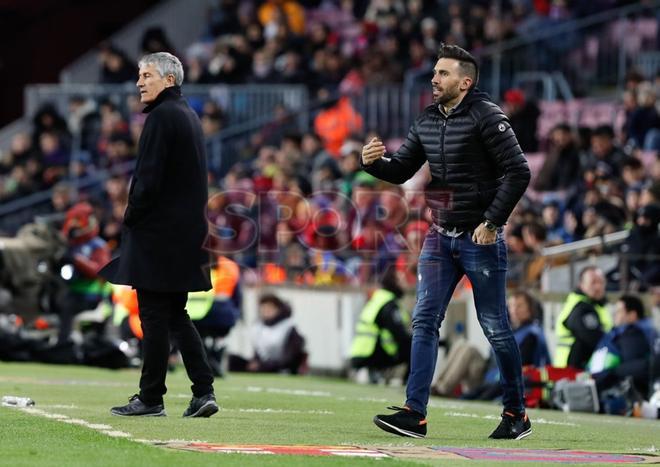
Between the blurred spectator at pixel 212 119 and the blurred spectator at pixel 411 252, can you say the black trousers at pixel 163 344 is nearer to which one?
the blurred spectator at pixel 411 252

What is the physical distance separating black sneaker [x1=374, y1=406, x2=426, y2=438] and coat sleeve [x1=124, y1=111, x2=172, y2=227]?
77.3 inches

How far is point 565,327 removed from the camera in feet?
55.5

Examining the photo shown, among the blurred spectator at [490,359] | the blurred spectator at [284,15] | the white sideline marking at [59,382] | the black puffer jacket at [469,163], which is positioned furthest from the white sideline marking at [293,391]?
the blurred spectator at [284,15]

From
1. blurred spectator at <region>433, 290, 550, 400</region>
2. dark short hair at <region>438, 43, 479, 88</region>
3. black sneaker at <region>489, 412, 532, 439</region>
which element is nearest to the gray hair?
dark short hair at <region>438, 43, 479, 88</region>

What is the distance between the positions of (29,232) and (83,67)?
13.3 metres

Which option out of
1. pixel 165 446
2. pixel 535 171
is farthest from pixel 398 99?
pixel 165 446

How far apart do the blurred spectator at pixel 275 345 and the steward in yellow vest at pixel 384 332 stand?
5.21ft

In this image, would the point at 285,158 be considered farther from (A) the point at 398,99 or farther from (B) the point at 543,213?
(B) the point at 543,213

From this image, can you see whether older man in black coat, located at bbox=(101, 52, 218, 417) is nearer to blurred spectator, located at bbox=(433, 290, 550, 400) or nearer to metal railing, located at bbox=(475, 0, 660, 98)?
blurred spectator, located at bbox=(433, 290, 550, 400)

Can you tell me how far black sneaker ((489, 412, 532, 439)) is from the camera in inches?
418

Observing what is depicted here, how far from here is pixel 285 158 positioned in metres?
25.5

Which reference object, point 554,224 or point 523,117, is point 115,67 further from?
point 554,224

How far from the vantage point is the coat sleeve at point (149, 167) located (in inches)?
433

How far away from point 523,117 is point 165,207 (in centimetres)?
1297
